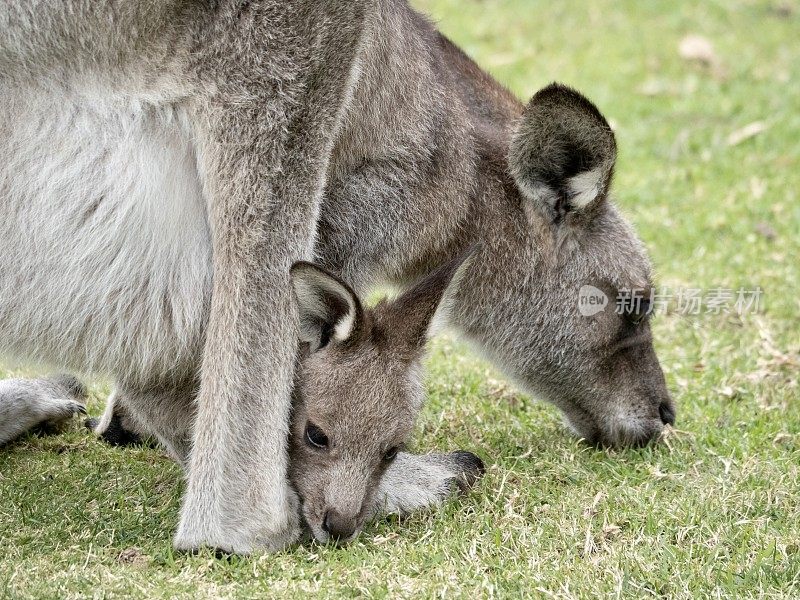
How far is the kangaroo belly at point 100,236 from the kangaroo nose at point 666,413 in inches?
76.4

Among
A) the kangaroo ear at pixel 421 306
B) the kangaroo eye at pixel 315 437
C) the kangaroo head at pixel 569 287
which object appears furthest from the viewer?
the kangaroo head at pixel 569 287

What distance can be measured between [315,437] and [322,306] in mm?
431

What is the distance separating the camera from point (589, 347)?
4.73 metres

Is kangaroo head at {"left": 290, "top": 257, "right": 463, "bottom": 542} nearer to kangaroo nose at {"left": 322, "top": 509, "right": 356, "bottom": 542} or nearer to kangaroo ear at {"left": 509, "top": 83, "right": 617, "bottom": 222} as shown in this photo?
kangaroo nose at {"left": 322, "top": 509, "right": 356, "bottom": 542}

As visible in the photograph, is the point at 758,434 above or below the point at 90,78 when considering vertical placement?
below

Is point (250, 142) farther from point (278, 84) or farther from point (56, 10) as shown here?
point (56, 10)

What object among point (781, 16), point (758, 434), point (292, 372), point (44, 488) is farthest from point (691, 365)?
point (781, 16)

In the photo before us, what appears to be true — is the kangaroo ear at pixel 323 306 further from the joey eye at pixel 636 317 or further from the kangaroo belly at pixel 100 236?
the joey eye at pixel 636 317

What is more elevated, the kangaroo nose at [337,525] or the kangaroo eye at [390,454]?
the kangaroo eye at [390,454]

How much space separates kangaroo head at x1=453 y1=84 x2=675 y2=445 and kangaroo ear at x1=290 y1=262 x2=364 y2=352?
0.79m

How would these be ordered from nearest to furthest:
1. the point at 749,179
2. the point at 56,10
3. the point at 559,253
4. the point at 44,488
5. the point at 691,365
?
1. the point at 56,10
2. the point at 44,488
3. the point at 559,253
4. the point at 691,365
5. the point at 749,179

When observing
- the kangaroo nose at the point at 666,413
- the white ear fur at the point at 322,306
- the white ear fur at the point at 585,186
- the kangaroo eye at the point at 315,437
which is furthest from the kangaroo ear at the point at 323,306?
the kangaroo nose at the point at 666,413

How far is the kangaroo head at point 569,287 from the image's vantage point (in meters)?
4.40

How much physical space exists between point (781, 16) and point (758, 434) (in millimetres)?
8030
